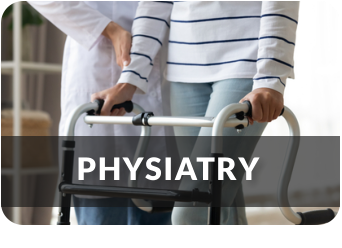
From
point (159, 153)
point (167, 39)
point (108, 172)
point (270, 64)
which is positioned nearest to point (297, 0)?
point (270, 64)

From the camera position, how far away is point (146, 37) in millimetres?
1109

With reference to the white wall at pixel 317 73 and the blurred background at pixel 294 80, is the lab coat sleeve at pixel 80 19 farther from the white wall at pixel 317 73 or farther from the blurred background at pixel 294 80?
the white wall at pixel 317 73

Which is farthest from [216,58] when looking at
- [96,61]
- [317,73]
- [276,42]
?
[317,73]

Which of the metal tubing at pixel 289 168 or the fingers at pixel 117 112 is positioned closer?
the metal tubing at pixel 289 168

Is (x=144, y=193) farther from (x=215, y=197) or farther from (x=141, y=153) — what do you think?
(x=141, y=153)

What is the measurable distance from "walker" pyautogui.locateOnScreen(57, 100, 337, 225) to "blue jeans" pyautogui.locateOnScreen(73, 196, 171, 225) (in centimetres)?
24

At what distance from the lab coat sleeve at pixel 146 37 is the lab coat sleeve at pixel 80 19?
0.34 feet

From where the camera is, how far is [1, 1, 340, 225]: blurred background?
1933 mm

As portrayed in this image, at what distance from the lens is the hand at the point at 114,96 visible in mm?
996

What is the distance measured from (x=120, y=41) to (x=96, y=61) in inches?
4.3

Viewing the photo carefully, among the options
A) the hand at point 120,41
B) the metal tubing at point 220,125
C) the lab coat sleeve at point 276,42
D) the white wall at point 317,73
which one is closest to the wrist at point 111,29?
the hand at point 120,41

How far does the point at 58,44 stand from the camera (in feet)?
6.76

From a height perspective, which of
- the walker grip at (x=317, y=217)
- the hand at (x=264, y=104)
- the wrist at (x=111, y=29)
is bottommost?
the walker grip at (x=317, y=217)

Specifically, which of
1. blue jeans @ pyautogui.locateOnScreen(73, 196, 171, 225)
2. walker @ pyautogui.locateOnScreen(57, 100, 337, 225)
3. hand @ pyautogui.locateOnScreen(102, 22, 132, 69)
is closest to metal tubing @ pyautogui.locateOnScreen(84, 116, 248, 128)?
walker @ pyautogui.locateOnScreen(57, 100, 337, 225)
